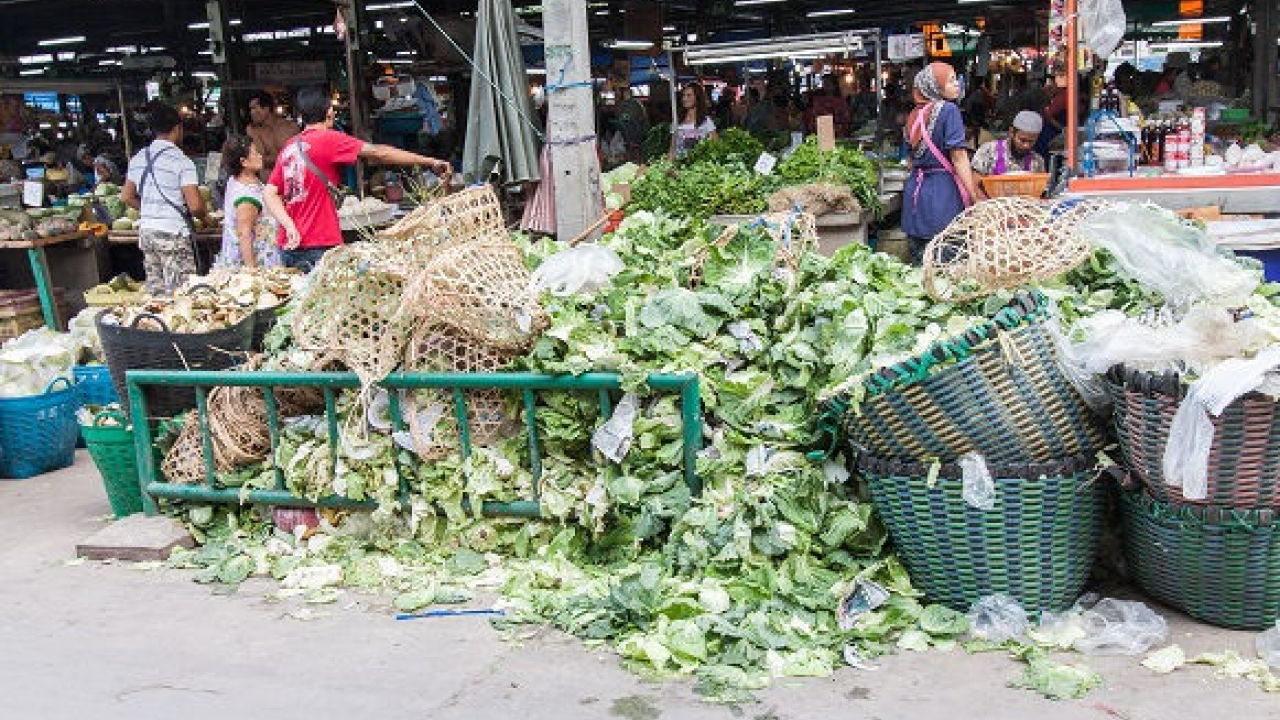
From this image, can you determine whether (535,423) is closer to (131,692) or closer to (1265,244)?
(131,692)

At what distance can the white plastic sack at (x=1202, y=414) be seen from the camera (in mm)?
3555

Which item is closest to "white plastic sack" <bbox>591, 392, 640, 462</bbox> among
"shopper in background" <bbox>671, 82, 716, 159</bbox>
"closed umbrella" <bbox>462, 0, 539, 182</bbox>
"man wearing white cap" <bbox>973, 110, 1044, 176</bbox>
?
"closed umbrella" <bbox>462, 0, 539, 182</bbox>

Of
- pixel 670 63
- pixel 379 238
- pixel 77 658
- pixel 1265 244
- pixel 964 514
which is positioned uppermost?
Answer: pixel 670 63

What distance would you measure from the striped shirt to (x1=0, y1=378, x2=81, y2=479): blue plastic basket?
1.87m

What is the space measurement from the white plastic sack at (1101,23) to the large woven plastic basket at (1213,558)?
12.9 ft

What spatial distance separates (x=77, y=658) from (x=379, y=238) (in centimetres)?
210

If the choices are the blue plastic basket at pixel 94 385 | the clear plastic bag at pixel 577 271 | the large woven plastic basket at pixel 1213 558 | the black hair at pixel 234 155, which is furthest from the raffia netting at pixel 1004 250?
the blue plastic basket at pixel 94 385

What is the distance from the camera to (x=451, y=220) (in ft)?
17.2

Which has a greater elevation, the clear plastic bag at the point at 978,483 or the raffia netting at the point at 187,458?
the clear plastic bag at the point at 978,483

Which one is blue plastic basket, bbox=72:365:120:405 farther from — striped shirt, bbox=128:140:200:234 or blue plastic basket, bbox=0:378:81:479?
striped shirt, bbox=128:140:200:234

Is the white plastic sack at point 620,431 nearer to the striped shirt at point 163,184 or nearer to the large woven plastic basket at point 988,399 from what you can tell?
the large woven plastic basket at point 988,399

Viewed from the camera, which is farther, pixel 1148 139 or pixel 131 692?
pixel 1148 139

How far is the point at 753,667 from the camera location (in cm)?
402

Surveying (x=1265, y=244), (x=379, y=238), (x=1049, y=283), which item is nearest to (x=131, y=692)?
(x=379, y=238)
